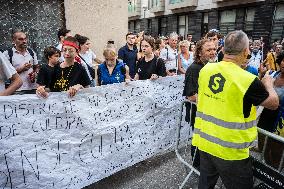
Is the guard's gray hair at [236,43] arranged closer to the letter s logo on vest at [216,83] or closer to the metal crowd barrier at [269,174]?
the letter s logo on vest at [216,83]

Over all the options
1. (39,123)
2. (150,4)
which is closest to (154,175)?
(39,123)

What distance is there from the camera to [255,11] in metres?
16.6

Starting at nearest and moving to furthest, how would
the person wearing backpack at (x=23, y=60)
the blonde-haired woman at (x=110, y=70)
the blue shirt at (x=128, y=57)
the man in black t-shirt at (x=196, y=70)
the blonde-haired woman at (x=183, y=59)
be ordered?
the man in black t-shirt at (x=196, y=70), the blonde-haired woman at (x=110, y=70), the person wearing backpack at (x=23, y=60), the blonde-haired woman at (x=183, y=59), the blue shirt at (x=128, y=57)

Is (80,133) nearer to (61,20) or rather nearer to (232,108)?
(232,108)

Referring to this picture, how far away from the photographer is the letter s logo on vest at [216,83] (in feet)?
7.26

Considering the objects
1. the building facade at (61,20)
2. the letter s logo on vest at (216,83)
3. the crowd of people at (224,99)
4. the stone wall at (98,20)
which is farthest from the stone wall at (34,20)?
the letter s logo on vest at (216,83)

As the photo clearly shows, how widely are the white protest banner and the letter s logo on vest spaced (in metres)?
1.60

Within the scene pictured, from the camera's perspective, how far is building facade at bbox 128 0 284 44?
15.5 metres

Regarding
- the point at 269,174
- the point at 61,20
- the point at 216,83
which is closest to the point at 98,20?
the point at 61,20

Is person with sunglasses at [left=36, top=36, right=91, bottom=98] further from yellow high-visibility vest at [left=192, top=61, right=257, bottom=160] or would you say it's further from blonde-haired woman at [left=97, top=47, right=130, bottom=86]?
yellow high-visibility vest at [left=192, top=61, right=257, bottom=160]

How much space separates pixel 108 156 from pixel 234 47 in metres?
2.22

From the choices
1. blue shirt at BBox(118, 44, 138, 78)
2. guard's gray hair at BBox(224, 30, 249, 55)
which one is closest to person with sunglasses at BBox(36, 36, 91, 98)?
guard's gray hair at BBox(224, 30, 249, 55)

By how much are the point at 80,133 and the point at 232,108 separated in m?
1.92

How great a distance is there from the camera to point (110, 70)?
428cm
